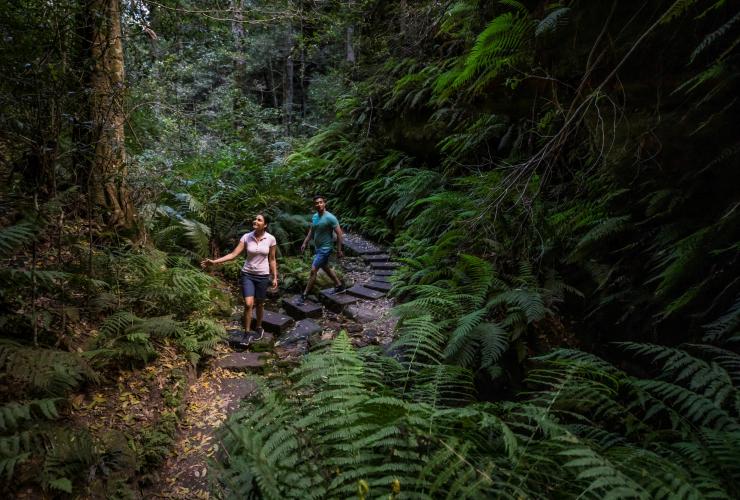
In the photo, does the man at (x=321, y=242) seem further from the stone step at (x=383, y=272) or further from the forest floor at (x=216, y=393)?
the stone step at (x=383, y=272)

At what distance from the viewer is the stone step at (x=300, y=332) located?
5184mm

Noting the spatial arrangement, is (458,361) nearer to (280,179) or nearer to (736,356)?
(736,356)

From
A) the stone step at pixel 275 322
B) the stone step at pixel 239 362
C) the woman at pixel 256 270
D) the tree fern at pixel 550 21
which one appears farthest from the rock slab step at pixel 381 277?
the tree fern at pixel 550 21

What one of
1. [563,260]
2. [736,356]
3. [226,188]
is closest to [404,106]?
[226,188]

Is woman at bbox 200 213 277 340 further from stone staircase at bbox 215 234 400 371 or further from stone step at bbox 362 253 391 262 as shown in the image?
stone step at bbox 362 253 391 262

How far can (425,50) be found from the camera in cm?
944

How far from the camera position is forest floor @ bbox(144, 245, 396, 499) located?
2850 mm

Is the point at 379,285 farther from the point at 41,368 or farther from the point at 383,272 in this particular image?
the point at 41,368

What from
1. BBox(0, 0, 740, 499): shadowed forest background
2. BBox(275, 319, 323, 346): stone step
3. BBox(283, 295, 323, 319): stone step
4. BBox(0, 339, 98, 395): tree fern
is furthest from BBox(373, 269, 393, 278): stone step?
BBox(0, 339, 98, 395): tree fern

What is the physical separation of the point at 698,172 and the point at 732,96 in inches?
23.6

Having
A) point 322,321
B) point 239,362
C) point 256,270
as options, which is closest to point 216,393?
point 239,362

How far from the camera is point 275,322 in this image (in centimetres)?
554

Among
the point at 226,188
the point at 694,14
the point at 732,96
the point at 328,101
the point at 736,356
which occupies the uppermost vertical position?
the point at 328,101

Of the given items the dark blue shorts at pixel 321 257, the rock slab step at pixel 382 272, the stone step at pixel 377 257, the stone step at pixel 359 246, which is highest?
the dark blue shorts at pixel 321 257
